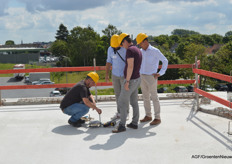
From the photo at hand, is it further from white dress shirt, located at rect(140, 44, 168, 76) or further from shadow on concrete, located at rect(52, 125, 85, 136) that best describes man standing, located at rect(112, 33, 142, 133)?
shadow on concrete, located at rect(52, 125, 85, 136)

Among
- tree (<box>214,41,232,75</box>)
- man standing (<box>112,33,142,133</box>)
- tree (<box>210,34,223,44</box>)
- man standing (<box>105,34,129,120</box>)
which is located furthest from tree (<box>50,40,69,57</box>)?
→ tree (<box>210,34,223,44</box>)

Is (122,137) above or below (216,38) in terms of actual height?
below

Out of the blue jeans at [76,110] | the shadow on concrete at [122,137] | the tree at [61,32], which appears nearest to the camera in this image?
the shadow on concrete at [122,137]

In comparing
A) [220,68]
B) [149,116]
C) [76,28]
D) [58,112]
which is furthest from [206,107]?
[76,28]

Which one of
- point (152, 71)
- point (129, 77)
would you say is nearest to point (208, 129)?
point (152, 71)

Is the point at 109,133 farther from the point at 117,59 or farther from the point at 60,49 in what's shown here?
the point at 60,49

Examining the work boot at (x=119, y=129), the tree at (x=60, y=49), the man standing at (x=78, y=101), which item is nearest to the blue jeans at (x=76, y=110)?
the man standing at (x=78, y=101)

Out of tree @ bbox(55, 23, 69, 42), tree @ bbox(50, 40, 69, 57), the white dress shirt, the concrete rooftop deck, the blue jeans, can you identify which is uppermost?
tree @ bbox(55, 23, 69, 42)

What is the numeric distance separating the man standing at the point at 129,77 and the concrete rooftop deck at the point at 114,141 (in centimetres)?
30

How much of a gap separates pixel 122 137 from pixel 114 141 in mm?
213

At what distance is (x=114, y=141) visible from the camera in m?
4.09

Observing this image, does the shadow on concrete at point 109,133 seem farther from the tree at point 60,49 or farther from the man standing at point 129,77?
the tree at point 60,49

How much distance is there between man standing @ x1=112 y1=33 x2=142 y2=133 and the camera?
4.20 metres

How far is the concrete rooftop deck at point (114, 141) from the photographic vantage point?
138 inches
